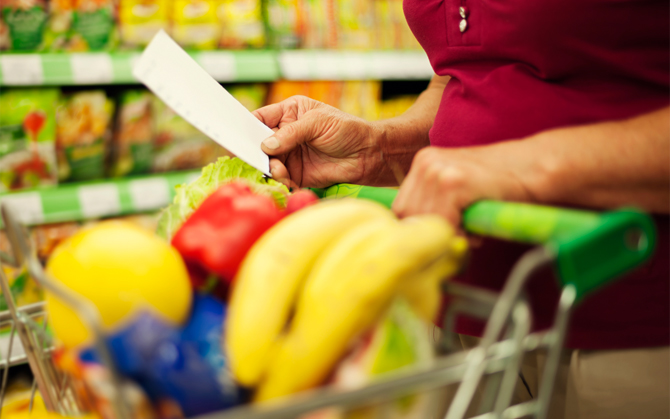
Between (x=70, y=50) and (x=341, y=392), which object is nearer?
(x=341, y=392)

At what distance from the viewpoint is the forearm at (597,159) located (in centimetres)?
56

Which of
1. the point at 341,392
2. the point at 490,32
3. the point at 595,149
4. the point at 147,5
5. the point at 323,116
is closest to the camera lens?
the point at 341,392

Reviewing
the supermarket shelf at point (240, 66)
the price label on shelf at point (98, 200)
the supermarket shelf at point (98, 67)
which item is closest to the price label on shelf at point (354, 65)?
the supermarket shelf at point (240, 66)

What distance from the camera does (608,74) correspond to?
0.66 meters

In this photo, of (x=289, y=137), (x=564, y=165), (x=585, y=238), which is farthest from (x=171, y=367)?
(x=289, y=137)

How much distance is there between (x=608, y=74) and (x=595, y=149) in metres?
0.15

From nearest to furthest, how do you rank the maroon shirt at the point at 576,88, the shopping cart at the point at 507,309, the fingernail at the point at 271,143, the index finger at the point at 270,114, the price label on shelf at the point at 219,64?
the shopping cart at the point at 507,309, the maroon shirt at the point at 576,88, the fingernail at the point at 271,143, the index finger at the point at 270,114, the price label on shelf at the point at 219,64

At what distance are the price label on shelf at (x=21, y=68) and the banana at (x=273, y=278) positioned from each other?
4.56 feet

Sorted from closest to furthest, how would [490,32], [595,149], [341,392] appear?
[341,392] → [595,149] → [490,32]

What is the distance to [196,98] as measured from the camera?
766 millimetres

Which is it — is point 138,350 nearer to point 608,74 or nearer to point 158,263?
point 158,263

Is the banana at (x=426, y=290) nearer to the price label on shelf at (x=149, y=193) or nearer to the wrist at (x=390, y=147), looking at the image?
the wrist at (x=390, y=147)

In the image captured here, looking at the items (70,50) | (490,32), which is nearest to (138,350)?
(490,32)

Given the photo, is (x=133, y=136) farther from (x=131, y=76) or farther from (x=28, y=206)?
(x=28, y=206)
